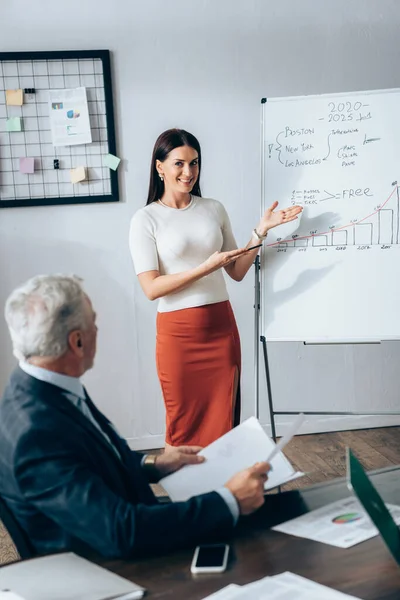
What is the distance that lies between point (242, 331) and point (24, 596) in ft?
8.93

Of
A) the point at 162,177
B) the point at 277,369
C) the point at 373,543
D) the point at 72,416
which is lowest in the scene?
the point at 277,369

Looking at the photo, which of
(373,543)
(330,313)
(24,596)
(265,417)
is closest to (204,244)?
(330,313)

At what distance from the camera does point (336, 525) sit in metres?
1.30

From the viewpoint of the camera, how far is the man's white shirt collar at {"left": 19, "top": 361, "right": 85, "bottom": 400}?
128 centimetres

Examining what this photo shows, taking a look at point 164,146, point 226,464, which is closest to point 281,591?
point 226,464

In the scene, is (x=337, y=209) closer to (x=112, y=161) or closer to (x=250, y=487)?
(x=112, y=161)

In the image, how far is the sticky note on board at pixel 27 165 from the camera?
339 centimetres

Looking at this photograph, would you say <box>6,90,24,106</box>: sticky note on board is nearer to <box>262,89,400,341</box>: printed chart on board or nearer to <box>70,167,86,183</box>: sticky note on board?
<box>70,167,86,183</box>: sticky note on board

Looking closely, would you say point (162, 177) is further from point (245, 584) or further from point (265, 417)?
point (245, 584)

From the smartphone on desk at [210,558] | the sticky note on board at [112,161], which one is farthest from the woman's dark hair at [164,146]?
the smartphone on desk at [210,558]

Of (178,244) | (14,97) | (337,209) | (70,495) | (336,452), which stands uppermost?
(14,97)

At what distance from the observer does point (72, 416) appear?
1277 millimetres

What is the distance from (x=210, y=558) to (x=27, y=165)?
2.61 meters

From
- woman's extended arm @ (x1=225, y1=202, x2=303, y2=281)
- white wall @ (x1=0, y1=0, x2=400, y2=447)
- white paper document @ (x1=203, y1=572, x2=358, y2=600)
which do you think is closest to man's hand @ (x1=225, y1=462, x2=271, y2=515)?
white paper document @ (x1=203, y1=572, x2=358, y2=600)
